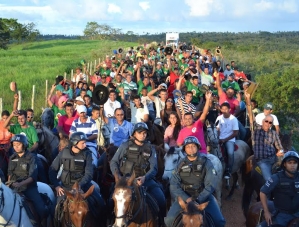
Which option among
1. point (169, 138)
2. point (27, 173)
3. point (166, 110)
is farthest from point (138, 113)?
point (27, 173)

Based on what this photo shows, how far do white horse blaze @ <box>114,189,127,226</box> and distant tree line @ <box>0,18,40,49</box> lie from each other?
6928cm

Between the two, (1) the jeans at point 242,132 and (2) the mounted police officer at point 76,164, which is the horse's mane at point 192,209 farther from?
(1) the jeans at point 242,132

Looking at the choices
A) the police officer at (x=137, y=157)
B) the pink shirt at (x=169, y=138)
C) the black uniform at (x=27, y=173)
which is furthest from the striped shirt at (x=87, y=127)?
the black uniform at (x=27, y=173)

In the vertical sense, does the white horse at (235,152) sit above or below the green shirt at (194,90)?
below

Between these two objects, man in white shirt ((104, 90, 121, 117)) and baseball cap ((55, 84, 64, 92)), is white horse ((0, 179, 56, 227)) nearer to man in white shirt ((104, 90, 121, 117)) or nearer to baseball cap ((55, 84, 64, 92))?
man in white shirt ((104, 90, 121, 117))

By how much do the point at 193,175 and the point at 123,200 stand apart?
151 centimetres

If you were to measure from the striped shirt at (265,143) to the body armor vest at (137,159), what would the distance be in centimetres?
326

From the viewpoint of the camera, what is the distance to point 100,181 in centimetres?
917

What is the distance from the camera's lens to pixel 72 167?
729 centimetres

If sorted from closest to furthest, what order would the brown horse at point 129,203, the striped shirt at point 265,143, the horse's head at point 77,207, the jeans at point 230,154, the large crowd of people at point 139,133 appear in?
the brown horse at point 129,203 < the horse's head at point 77,207 < the large crowd of people at point 139,133 < the striped shirt at point 265,143 < the jeans at point 230,154

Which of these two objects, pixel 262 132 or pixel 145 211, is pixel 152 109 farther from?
pixel 145 211

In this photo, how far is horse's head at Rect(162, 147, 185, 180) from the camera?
890cm

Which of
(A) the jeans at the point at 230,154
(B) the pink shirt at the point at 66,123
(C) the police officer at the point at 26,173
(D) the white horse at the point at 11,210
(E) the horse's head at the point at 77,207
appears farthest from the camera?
(A) the jeans at the point at 230,154

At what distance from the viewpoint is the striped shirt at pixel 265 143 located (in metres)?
9.53
